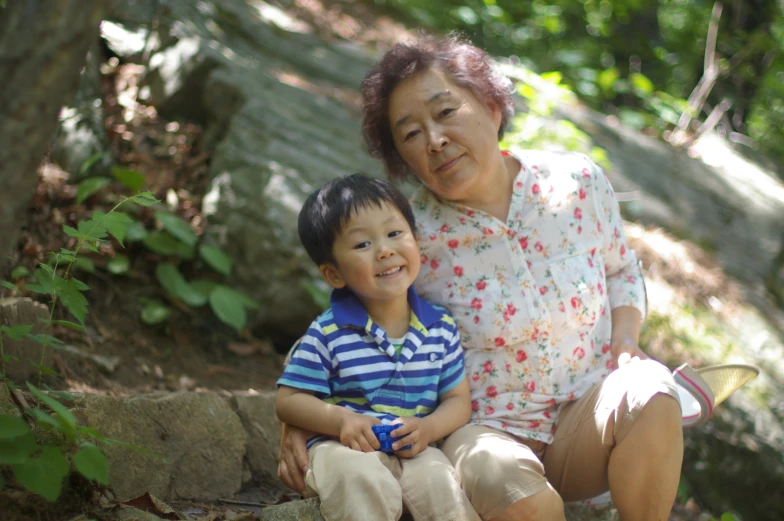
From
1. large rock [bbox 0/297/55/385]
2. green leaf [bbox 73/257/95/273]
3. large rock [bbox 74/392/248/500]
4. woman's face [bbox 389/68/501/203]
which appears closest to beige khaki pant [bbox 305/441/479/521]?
large rock [bbox 74/392/248/500]

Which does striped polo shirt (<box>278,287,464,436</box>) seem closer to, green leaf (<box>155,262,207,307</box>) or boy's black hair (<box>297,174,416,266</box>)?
boy's black hair (<box>297,174,416,266</box>)

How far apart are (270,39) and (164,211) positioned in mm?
2562

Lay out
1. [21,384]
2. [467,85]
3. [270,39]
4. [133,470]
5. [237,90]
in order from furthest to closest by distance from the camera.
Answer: [270,39] → [237,90] → [467,85] → [21,384] → [133,470]

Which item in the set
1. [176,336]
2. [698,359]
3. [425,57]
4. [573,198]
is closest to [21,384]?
[176,336]

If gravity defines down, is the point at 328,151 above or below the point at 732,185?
below

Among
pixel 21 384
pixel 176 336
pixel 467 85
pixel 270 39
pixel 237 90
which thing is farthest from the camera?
pixel 270 39

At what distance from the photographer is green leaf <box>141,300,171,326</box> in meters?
3.39

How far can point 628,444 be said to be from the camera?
207 cm

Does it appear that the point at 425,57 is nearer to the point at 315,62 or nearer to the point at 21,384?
the point at 21,384

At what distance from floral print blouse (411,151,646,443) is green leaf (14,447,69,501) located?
4.07 ft

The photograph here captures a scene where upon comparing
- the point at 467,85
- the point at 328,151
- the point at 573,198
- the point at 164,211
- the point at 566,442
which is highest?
the point at 467,85

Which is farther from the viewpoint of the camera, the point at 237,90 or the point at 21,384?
the point at 237,90

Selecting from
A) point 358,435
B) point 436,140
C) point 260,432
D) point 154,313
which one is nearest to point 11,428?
point 358,435

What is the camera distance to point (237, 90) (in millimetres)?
4375
